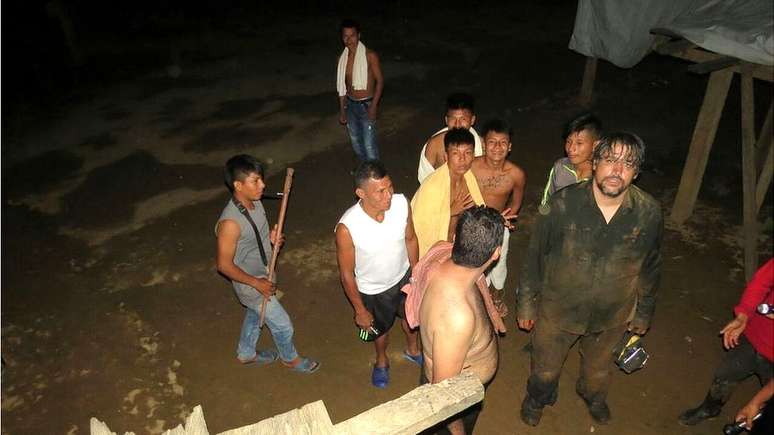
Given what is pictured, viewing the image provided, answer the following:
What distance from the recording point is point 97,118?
33.0ft

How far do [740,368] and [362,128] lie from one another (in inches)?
188

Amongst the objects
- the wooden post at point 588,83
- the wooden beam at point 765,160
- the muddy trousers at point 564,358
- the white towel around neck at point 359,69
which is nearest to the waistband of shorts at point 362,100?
the white towel around neck at point 359,69

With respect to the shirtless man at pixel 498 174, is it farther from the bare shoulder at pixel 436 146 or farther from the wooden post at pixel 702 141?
the wooden post at pixel 702 141

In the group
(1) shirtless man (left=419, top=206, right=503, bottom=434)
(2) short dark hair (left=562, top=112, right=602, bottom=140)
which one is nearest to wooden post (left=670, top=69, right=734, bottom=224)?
(2) short dark hair (left=562, top=112, right=602, bottom=140)

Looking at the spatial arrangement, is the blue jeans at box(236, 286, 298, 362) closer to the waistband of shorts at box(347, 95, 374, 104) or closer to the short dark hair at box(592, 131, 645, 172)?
the short dark hair at box(592, 131, 645, 172)

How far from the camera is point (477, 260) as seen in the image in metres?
2.45

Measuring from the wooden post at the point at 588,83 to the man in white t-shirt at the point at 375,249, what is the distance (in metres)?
7.08

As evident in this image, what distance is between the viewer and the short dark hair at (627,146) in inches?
107

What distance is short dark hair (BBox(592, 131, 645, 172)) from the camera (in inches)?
107

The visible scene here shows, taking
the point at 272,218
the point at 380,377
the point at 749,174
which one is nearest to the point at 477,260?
the point at 380,377

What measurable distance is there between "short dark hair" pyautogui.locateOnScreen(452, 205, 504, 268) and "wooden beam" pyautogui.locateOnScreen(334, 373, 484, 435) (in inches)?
36.3

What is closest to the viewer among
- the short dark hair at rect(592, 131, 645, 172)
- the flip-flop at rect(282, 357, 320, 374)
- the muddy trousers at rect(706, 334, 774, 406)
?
the short dark hair at rect(592, 131, 645, 172)

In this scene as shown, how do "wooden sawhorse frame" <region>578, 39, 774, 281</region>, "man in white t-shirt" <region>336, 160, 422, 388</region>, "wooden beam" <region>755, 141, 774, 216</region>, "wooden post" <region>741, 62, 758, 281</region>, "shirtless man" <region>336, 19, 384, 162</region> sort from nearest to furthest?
"man in white t-shirt" <region>336, 160, 422, 388</region> → "wooden sawhorse frame" <region>578, 39, 774, 281</region> → "wooden post" <region>741, 62, 758, 281</region> → "wooden beam" <region>755, 141, 774, 216</region> → "shirtless man" <region>336, 19, 384, 162</region>

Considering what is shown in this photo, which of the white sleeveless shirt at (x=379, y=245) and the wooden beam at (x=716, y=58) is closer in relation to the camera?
the white sleeveless shirt at (x=379, y=245)
